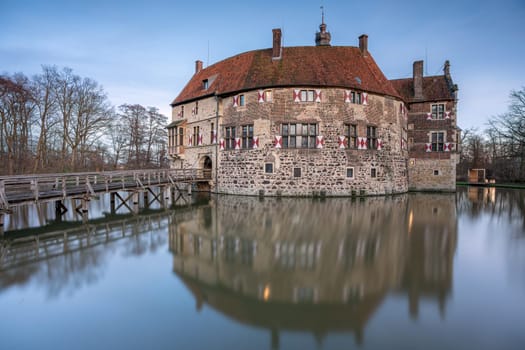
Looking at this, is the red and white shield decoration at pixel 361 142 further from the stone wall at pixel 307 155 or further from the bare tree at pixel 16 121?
the bare tree at pixel 16 121

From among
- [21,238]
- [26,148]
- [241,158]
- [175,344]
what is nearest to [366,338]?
[175,344]

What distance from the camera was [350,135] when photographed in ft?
63.9

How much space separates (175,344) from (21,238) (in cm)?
782

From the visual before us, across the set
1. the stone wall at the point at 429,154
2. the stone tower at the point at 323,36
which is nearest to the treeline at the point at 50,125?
the stone tower at the point at 323,36

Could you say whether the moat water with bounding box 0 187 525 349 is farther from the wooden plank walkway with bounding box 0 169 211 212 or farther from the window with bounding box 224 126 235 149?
the window with bounding box 224 126 235 149

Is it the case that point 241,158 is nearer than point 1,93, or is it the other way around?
point 241,158

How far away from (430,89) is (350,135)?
10.8 m

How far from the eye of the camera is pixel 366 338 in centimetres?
373

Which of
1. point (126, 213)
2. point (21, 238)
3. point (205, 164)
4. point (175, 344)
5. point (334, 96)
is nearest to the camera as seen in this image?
point (175, 344)

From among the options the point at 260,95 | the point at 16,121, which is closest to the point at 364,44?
the point at 260,95


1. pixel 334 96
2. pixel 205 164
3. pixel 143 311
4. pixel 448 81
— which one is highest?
pixel 448 81

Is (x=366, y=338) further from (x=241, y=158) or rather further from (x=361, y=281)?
(x=241, y=158)

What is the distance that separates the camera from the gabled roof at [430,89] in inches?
963

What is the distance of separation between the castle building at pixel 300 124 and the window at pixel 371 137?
0.06m
